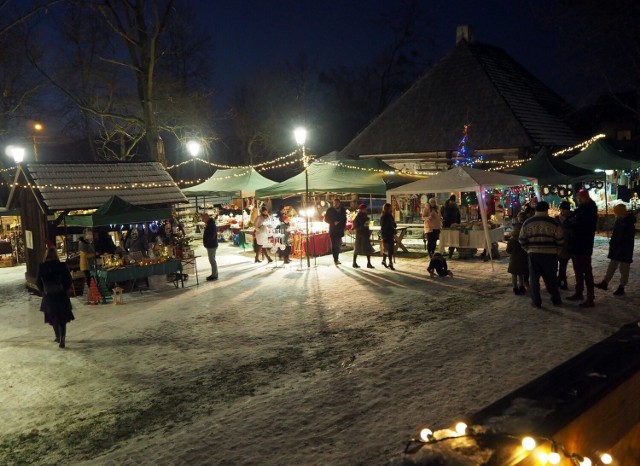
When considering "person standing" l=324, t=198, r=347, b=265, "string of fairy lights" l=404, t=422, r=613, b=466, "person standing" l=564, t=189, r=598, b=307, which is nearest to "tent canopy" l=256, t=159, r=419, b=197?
"person standing" l=324, t=198, r=347, b=265

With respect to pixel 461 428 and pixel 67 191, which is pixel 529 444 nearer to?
pixel 461 428

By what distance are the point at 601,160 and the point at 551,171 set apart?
352 centimetres

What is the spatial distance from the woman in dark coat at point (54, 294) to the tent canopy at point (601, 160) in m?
16.7

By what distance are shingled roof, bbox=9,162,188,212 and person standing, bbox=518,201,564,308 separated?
9.27 meters

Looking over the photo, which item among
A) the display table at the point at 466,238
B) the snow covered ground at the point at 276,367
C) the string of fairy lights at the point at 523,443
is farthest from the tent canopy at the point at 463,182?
the string of fairy lights at the point at 523,443

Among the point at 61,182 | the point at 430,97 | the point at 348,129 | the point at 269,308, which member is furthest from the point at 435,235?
the point at 348,129

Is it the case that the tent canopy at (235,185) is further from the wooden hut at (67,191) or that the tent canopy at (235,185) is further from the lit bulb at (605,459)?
the lit bulb at (605,459)

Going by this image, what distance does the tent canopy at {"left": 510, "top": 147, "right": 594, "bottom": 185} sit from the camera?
1589 centimetres

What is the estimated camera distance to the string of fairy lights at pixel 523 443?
7.97ft

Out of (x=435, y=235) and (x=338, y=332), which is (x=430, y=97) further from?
(x=338, y=332)

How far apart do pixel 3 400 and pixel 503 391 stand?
5.23 m

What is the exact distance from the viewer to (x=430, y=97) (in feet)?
80.3

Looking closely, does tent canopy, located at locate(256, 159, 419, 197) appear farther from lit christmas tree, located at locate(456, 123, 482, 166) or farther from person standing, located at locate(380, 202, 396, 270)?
lit christmas tree, located at locate(456, 123, 482, 166)

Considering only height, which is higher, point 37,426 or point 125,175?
point 125,175
